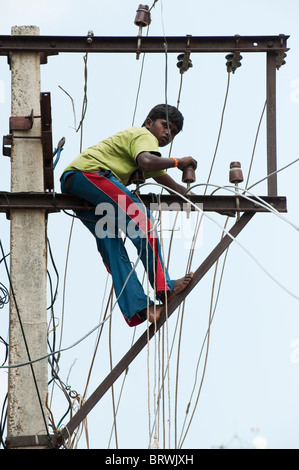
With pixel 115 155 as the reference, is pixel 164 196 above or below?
below

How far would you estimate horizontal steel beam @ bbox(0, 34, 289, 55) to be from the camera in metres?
15.9

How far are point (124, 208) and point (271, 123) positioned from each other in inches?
54.8

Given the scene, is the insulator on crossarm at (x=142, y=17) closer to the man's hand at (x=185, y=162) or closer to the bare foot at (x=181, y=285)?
the man's hand at (x=185, y=162)

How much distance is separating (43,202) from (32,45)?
1.29m

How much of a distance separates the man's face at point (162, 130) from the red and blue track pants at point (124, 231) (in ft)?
1.89

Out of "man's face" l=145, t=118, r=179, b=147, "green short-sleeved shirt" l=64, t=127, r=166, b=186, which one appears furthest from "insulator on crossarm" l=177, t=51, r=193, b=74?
"green short-sleeved shirt" l=64, t=127, r=166, b=186

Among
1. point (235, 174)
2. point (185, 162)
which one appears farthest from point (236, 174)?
point (185, 162)

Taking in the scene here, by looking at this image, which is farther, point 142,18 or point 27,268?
point 142,18

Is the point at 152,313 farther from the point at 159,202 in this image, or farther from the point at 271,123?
the point at 271,123

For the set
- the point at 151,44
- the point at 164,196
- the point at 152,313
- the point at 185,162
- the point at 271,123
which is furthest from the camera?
the point at 151,44

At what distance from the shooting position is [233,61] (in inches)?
629

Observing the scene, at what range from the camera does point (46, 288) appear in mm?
15641
